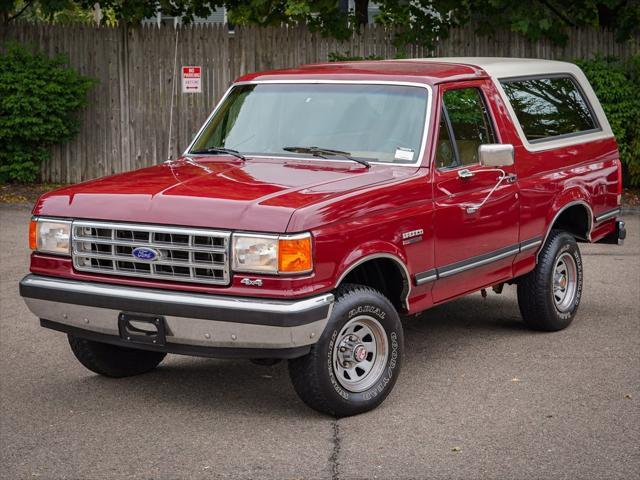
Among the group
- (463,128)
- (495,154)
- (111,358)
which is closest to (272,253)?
(111,358)

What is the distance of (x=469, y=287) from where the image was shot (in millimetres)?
7848

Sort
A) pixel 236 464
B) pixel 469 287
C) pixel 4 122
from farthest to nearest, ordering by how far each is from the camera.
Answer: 1. pixel 4 122
2. pixel 469 287
3. pixel 236 464

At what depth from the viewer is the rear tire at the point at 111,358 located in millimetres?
7402

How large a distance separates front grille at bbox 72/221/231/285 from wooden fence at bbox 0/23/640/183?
1227 centimetres

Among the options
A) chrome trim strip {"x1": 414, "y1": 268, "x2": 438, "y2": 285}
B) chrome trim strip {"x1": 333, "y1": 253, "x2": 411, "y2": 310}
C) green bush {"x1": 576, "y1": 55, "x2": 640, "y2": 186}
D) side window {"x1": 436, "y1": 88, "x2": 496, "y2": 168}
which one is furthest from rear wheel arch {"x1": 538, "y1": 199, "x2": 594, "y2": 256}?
green bush {"x1": 576, "y1": 55, "x2": 640, "y2": 186}

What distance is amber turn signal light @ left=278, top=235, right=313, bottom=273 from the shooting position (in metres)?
6.16

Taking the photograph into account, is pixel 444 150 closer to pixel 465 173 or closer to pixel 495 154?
pixel 465 173

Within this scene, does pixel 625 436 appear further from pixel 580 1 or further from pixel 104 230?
pixel 580 1

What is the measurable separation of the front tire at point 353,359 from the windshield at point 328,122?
→ 1.13 meters

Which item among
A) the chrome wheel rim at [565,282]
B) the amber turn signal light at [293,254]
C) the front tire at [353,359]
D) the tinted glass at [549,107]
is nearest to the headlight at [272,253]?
the amber turn signal light at [293,254]

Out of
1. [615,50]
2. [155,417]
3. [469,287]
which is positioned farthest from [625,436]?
[615,50]

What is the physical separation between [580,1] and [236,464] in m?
14.4

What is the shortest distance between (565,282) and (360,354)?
2943 millimetres

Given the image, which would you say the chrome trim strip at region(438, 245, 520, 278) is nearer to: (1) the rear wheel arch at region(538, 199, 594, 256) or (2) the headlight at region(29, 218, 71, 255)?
(1) the rear wheel arch at region(538, 199, 594, 256)
